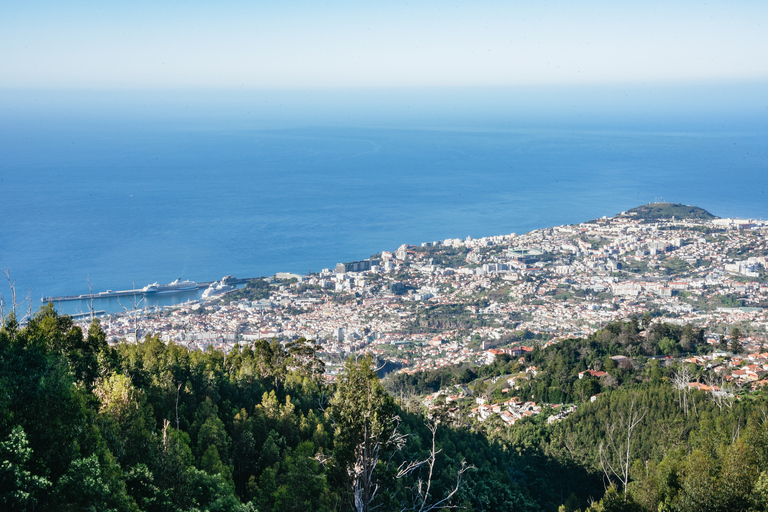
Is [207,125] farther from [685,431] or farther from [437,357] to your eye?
[685,431]

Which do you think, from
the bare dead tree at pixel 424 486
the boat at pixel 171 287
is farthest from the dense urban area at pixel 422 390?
the boat at pixel 171 287

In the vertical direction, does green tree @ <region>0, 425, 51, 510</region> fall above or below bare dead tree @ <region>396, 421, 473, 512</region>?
above

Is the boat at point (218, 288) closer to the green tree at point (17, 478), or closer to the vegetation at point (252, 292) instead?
the vegetation at point (252, 292)

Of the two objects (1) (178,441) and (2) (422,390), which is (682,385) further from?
(1) (178,441)

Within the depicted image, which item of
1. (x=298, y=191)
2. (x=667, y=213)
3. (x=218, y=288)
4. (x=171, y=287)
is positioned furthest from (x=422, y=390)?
(x=298, y=191)

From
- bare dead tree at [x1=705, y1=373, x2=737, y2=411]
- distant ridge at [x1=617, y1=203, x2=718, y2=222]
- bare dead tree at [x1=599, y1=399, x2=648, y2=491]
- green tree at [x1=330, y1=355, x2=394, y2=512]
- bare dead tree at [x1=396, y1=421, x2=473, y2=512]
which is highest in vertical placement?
green tree at [x1=330, y1=355, x2=394, y2=512]

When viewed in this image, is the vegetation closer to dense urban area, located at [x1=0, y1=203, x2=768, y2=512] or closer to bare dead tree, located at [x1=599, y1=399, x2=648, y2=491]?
dense urban area, located at [x1=0, y1=203, x2=768, y2=512]

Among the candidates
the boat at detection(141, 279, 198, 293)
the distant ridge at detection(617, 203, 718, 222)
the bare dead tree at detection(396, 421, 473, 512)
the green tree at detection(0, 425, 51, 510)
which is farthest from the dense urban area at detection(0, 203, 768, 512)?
Result: the distant ridge at detection(617, 203, 718, 222)
